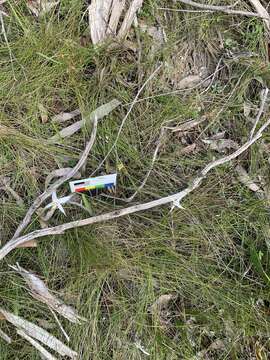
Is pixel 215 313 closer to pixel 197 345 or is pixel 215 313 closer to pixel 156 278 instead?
pixel 197 345

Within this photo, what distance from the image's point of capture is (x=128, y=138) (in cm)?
209

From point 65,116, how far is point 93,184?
315 mm

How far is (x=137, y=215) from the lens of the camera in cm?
207

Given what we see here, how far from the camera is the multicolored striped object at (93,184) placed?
2039 millimetres

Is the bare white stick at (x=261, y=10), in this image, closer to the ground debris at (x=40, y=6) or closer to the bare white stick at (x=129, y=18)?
the bare white stick at (x=129, y=18)

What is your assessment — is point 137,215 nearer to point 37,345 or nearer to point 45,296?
point 45,296

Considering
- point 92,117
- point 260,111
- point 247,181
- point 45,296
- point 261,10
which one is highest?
point 261,10

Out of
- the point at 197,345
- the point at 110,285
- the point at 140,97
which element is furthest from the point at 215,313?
the point at 140,97

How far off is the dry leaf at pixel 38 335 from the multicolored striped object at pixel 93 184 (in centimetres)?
57

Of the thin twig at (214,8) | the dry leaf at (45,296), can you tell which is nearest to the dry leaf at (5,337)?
the dry leaf at (45,296)

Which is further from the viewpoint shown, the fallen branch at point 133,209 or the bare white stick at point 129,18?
the bare white stick at point 129,18

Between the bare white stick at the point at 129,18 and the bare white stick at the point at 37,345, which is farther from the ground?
the bare white stick at the point at 129,18

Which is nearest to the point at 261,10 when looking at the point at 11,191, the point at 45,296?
the point at 11,191

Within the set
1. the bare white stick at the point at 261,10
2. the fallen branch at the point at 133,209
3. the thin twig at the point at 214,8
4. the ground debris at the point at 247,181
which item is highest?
the thin twig at the point at 214,8
